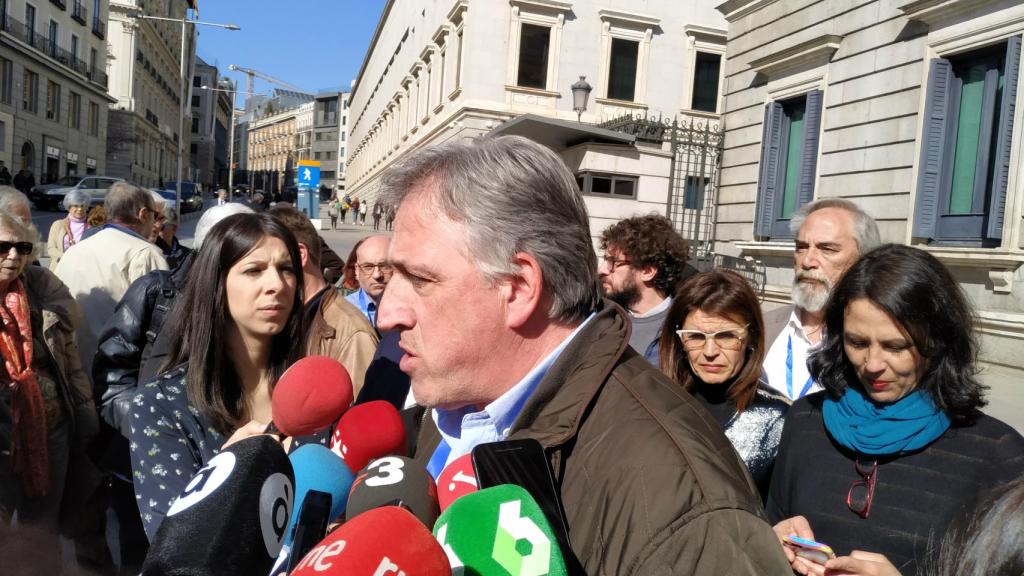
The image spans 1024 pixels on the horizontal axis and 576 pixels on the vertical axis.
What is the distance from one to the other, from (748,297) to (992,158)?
303 inches

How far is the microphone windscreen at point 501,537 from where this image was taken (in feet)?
3.98

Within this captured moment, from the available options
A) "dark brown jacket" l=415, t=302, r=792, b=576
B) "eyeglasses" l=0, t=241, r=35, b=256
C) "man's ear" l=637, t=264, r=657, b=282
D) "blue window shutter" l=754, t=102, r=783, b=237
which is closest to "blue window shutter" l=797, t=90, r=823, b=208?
"blue window shutter" l=754, t=102, r=783, b=237

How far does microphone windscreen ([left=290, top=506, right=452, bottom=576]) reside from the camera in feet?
3.67

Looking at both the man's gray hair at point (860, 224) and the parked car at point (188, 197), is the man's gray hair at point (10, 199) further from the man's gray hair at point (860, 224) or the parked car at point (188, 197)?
the parked car at point (188, 197)

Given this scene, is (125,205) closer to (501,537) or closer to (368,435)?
(368,435)

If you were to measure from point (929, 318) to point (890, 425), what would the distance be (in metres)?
0.38

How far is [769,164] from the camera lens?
45.4ft

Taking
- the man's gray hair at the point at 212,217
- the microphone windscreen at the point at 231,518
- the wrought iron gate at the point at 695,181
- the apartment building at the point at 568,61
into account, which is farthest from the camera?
the apartment building at the point at 568,61

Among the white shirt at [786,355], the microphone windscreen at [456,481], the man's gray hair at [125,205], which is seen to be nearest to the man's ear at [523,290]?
the microphone windscreen at [456,481]

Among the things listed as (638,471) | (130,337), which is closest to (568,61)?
(130,337)

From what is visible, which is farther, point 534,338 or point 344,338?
point 344,338

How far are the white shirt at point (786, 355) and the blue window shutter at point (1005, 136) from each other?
6.35 metres

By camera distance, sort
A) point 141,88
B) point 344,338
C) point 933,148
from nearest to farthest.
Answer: point 344,338
point 933,148
point 141,88

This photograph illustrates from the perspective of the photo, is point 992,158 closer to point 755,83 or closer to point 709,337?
point 755,83
